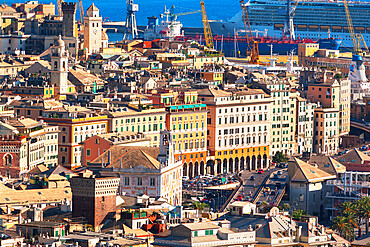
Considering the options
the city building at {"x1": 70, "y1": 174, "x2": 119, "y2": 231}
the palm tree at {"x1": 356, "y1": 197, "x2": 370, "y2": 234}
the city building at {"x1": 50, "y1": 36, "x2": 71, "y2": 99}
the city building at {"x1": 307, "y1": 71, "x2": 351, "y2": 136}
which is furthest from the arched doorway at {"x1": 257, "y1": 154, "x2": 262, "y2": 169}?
the city building at {"x1": 70, "y1": 174, "x2": 119, "y2": 231}

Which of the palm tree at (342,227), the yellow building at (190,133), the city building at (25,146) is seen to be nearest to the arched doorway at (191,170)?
the yellow building at (190,133)

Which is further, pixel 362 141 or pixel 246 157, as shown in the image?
pixel 362 141

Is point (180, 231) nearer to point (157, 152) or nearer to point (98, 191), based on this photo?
point (98, 191)

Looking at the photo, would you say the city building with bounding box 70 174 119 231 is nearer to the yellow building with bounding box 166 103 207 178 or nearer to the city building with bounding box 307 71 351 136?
the yellow building with bounding box 166 103 207 178

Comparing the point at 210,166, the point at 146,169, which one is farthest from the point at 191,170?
the point at 146,169

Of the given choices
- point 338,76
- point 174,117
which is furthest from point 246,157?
point 338,76

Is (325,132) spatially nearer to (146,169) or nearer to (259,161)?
(259,161)
